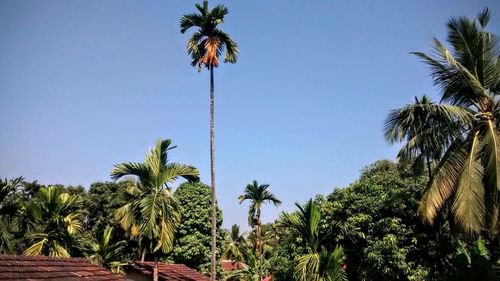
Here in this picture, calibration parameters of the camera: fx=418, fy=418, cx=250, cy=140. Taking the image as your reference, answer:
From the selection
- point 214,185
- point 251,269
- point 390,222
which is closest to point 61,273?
point 214,185

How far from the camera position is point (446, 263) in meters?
17.0

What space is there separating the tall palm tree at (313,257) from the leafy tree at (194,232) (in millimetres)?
15324

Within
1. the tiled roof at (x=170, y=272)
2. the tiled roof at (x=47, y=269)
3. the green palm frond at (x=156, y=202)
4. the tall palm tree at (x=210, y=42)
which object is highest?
the tall palm tree at (x=210, y=42)

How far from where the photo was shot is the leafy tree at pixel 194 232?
31797mm

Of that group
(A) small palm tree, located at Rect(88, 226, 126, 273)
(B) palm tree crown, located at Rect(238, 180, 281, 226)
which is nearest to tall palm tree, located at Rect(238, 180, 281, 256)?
(B) palm tree crown, located at Rect(238, 180, 281, 226)

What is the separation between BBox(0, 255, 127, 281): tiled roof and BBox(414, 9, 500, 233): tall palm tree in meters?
9.09

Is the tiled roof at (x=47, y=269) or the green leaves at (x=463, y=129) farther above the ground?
the green leaves at (x=463, y=129)

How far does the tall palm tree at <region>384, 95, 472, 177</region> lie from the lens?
40.7 feet

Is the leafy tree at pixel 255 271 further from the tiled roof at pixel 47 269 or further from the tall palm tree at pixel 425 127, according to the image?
the tiled roof at pixel 47 269

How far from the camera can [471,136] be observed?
12.2m

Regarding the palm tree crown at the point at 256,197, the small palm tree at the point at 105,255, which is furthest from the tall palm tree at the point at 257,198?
the small palm tree at the point at 105,255

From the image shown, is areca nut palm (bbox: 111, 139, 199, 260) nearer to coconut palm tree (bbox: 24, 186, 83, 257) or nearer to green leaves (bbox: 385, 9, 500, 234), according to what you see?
coconut palm tree (bbox: 24, 186, 83, 257)

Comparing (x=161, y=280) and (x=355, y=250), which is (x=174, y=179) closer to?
(x=161, y=280)

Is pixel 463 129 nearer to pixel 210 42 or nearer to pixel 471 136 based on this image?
pixel 471 136
